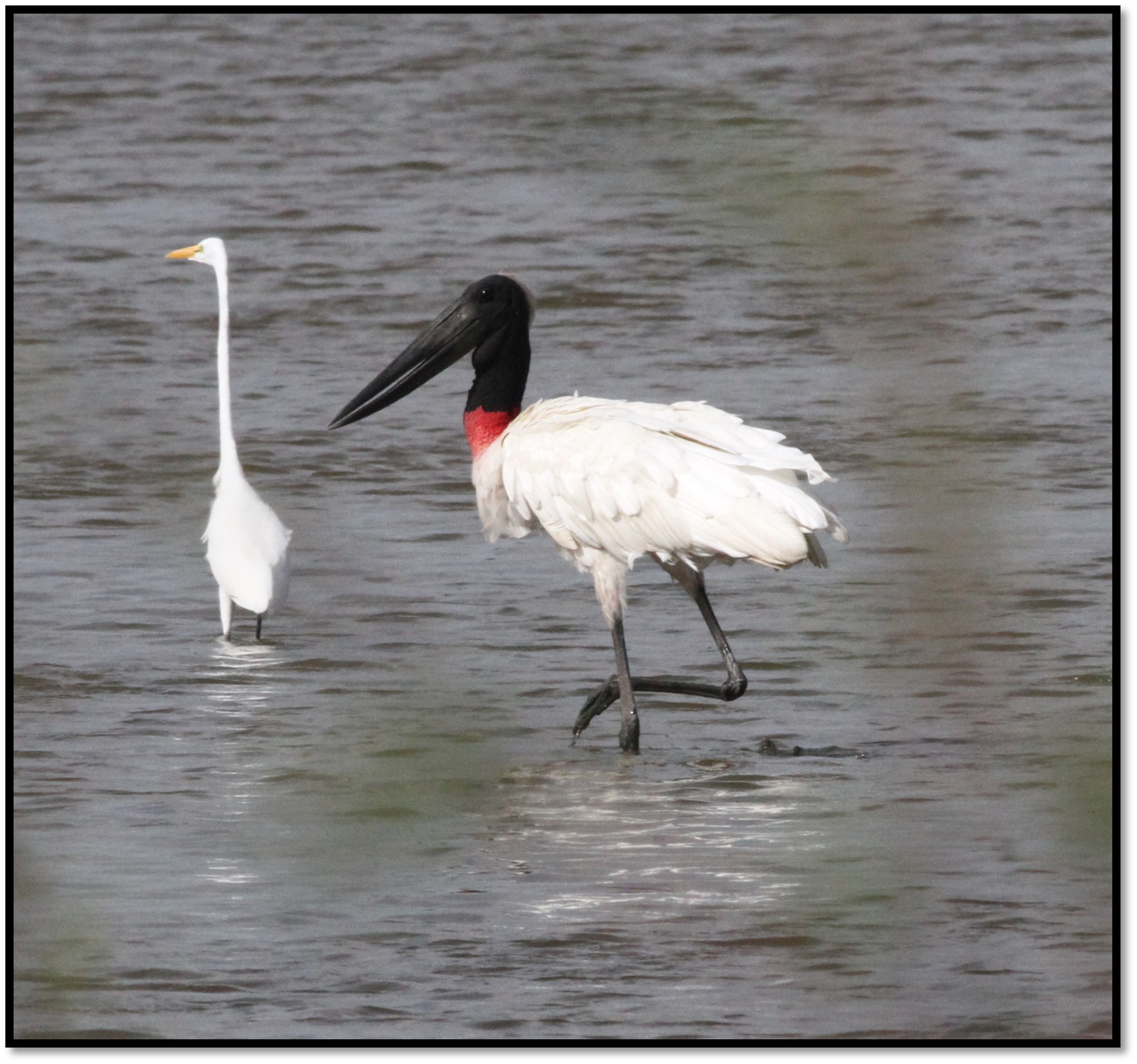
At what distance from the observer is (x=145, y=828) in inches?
205

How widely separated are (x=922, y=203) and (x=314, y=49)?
1.62 m

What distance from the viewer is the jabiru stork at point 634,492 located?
5758 mm

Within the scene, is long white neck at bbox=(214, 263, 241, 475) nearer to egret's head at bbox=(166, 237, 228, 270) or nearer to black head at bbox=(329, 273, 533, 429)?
egret's head at bbox=(166, 237, 228, 270)

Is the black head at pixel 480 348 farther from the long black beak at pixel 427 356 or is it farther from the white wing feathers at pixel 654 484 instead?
the white wing feathers at pixel 654 484

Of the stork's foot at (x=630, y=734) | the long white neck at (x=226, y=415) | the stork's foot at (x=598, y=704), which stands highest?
the long white neck at (x=226, y=415)

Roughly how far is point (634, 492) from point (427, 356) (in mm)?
1188

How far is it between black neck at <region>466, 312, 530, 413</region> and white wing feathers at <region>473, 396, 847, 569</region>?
1.23 feet

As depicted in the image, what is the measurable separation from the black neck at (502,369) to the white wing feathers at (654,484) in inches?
14.7

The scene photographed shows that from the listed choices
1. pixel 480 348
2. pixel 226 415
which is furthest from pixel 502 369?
pixel 226 415

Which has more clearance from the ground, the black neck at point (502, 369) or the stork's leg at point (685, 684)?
the black neck at point (502, 369)

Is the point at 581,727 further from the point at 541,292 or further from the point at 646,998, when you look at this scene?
the point at 541,292

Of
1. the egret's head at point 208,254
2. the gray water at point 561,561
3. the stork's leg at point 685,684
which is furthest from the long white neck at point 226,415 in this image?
the stork's leg at point 685,684

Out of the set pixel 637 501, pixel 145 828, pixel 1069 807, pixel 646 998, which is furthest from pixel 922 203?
pixel 637 501

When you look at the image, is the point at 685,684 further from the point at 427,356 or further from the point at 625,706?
the point at 427,356
